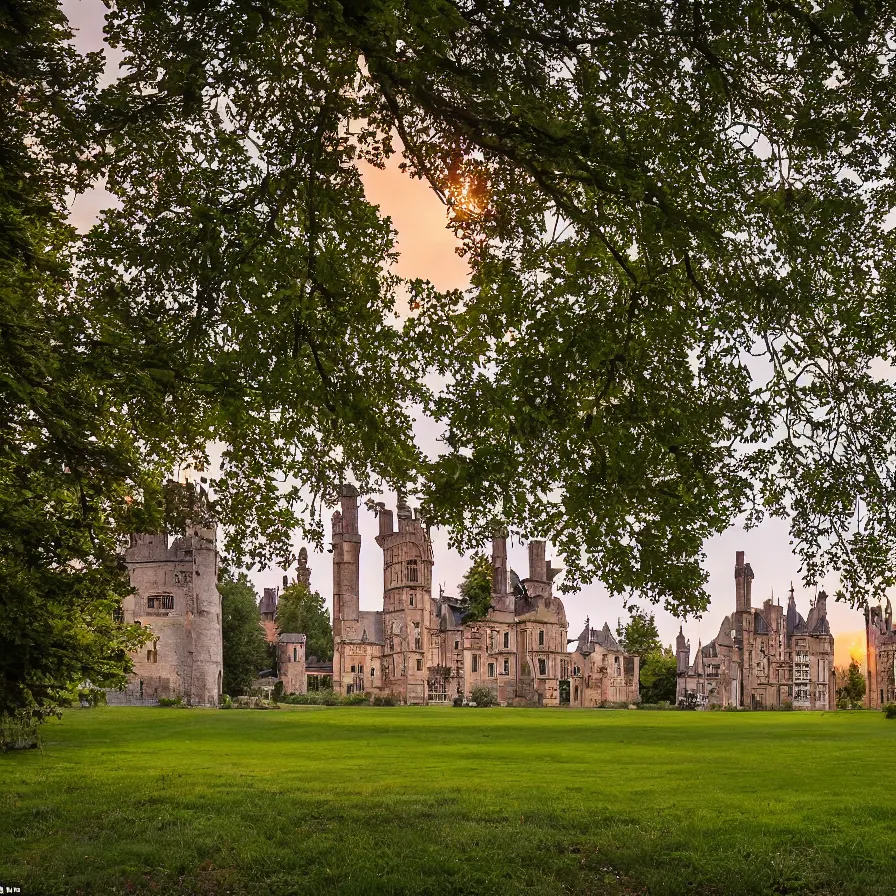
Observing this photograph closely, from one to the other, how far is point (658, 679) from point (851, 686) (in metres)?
23.7

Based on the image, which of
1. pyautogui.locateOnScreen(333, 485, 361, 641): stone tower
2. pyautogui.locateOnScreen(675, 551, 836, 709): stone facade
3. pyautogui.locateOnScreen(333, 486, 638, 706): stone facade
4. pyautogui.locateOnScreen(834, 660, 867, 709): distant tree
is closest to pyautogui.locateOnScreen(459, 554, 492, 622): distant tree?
pyautogui.locateOnScreen(333, 486, 638, 706): stone facade

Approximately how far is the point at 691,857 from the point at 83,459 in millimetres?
9801

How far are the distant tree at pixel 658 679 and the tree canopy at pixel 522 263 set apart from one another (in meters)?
96.2

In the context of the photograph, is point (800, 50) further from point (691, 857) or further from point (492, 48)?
point (691, 857)

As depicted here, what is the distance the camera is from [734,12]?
10.1 meters

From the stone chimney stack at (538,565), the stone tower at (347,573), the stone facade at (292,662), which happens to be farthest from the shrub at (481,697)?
the stone facade at (292,662)

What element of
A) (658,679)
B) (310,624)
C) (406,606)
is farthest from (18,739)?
(310,624)

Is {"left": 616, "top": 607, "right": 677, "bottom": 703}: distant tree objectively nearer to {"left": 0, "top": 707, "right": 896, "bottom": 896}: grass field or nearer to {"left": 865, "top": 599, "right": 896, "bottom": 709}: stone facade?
{"left": 865, "top": 599, "right": 896, "bottom": 709}: stone facade

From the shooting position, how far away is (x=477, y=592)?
104 meters

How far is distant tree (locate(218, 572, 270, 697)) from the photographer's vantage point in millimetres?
77000

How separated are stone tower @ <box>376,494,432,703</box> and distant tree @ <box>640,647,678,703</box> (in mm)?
27101

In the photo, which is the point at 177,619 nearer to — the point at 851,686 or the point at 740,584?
the point at 740,584

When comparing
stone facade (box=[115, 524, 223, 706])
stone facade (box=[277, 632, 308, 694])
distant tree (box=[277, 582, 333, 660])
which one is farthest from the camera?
distant tree (box=[277, 582, 333, 660])

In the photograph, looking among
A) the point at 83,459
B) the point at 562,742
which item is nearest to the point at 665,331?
the point at 83,459
